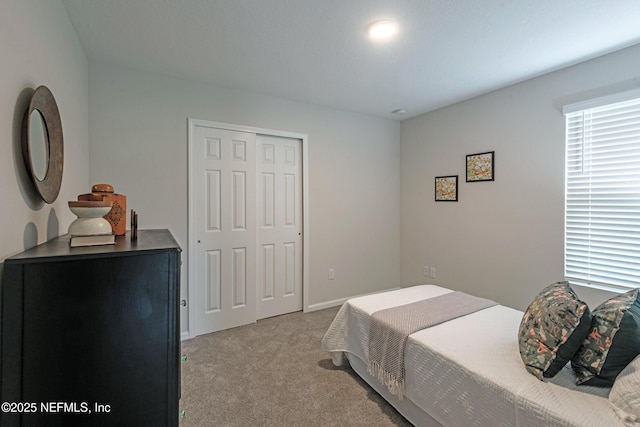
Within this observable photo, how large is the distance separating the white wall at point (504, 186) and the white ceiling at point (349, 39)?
227 mm

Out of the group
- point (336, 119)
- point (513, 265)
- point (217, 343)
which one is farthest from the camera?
point (336, 119)

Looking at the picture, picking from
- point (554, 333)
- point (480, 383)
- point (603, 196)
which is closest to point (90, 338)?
point (480, 383)

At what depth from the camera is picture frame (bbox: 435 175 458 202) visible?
3518mm

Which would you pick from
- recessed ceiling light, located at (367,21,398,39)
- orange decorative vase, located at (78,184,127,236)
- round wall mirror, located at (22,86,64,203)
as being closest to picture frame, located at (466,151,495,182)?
recessed ceiling light, located at (367,21,398,39)

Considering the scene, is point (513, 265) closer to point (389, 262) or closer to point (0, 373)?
point (389, 262)

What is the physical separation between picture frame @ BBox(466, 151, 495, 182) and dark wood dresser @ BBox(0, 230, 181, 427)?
3220 mm

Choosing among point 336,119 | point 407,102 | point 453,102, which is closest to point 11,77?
point 336,119

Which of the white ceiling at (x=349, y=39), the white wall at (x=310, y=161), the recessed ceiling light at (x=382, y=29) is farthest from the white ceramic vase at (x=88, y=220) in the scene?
the recessed ceiling light at (x=382, y=29)

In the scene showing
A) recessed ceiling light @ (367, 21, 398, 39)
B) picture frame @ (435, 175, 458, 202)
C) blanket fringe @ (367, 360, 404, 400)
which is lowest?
blanket fringe @ (367, 360, 404, 400)

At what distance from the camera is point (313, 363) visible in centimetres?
237

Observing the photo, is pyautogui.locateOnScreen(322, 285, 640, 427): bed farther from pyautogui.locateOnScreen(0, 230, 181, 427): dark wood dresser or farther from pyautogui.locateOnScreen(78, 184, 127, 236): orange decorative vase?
pyautogui.locateOnScreen(78, 184, 127, 236): orange decorative vase

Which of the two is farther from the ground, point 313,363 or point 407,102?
point 407,102

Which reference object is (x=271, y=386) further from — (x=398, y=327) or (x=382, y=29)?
(x=382, y=29)

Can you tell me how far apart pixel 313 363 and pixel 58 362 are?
180 centimetres
